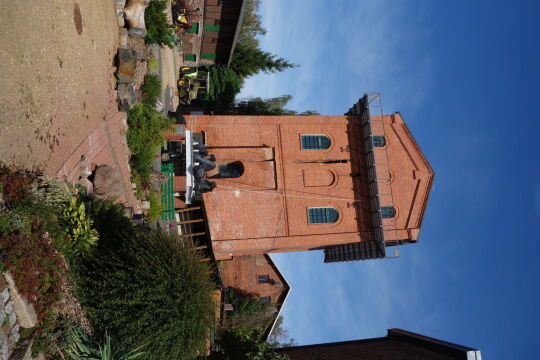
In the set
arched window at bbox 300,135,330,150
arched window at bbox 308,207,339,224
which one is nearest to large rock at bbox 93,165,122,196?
arched window at bbox 308,207,339,224

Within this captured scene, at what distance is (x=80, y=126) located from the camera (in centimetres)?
1198

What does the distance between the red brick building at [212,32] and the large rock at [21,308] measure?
63.5 feet

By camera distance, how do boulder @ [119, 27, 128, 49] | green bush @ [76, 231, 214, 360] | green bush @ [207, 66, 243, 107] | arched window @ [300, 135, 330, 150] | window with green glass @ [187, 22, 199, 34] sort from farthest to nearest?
green bush @ [207, 66, 243, 107]
window with green glass @ [187, 22, 199, 34]
arched window @ [300, 135, 330, 150]
boulder @ [119, 27, 128, 49]
green bush @ [76, 231, 214, 360]

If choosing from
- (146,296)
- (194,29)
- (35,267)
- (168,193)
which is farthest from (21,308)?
(194,29)

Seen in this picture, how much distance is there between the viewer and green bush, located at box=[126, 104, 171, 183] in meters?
15.6

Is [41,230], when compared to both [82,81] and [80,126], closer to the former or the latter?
[80,126]

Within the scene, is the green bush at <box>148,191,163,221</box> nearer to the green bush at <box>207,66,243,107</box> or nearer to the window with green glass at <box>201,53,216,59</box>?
the window with green glass at <box>201,53,216,59</box>

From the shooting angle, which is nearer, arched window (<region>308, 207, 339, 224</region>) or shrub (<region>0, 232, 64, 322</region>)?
shrub (<region>0, 232, 64, 322</region>)

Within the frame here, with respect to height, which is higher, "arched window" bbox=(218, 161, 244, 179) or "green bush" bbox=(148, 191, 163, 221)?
"arched window" bbox=(218, 161, 244, 179)

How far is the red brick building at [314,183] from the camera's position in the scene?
19.1 m

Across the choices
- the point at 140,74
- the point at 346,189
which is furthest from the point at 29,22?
the point at 346,189

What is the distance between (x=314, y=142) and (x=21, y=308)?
1464 cm

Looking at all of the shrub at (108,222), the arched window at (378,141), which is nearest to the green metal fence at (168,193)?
the shrub at (108,222)

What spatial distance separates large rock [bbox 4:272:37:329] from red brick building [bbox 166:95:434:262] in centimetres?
1051
